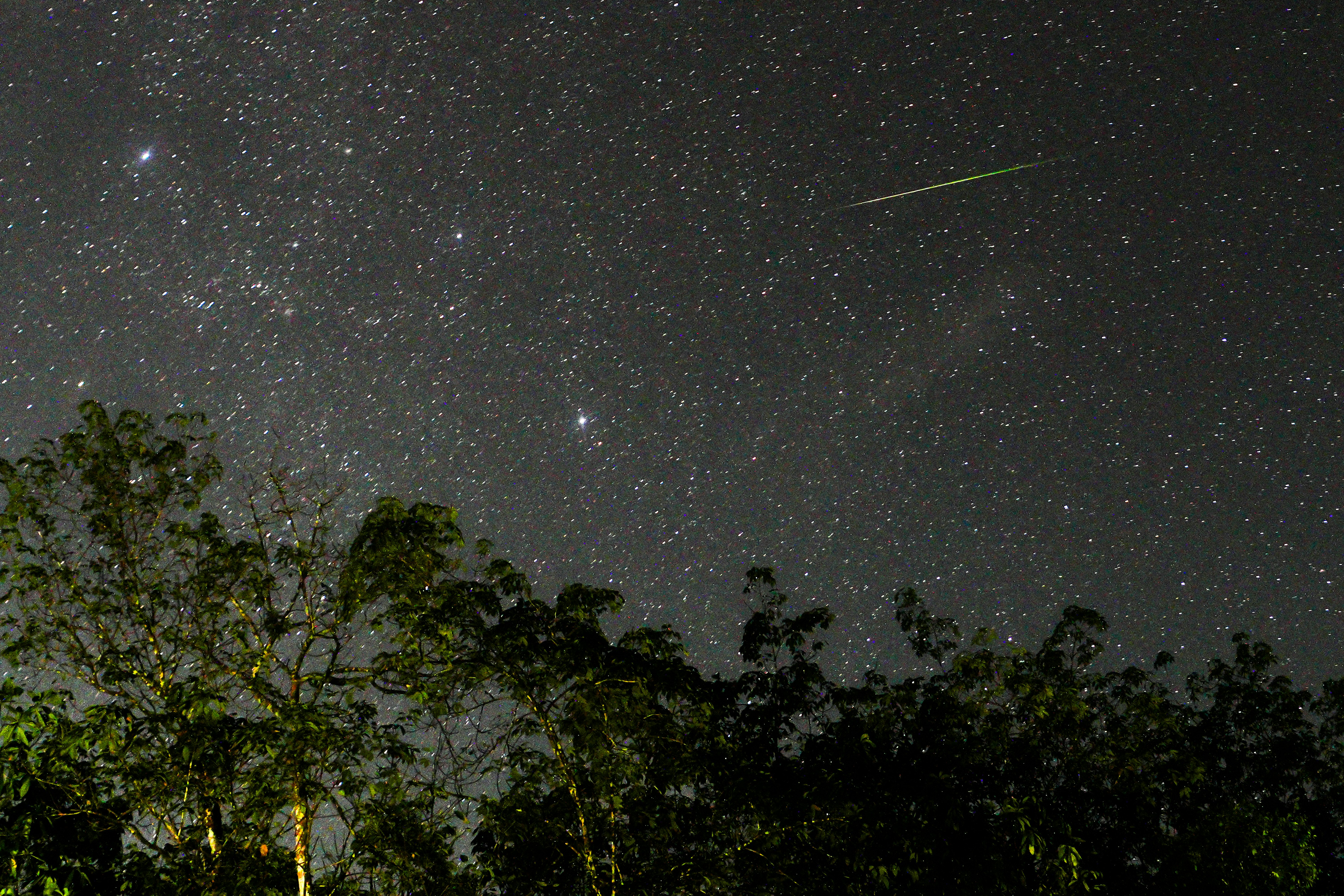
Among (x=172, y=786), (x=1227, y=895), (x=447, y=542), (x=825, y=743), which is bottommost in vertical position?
(x=1227, y=895)

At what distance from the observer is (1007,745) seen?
45.4 feet

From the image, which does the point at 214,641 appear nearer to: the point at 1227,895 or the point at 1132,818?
the point at 1227,895

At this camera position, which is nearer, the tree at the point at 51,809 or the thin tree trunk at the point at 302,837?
the tree at the point at 51,809

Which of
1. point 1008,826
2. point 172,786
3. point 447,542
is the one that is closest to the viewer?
point 172,786

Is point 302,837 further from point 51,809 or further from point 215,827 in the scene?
point 51,809

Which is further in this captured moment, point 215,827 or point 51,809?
point 215,827

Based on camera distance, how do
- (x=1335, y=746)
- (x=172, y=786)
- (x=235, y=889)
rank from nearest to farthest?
(x=235, y=889), (x=172, y=786), (x=1335, y=746)

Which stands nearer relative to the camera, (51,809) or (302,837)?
(51,809)

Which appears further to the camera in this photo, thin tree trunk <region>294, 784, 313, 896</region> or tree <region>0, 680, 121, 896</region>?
thin tree trunk <region>294, 784, 313, 896</region>

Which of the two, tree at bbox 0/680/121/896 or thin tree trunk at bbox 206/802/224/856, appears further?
thin tree trunk at bbox 206/802/224/856

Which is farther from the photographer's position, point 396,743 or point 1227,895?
point 1227,895

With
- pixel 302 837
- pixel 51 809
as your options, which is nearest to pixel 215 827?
pixel 302 837

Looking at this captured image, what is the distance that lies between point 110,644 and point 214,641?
711mm

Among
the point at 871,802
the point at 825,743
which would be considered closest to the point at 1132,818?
the point at 825,743
